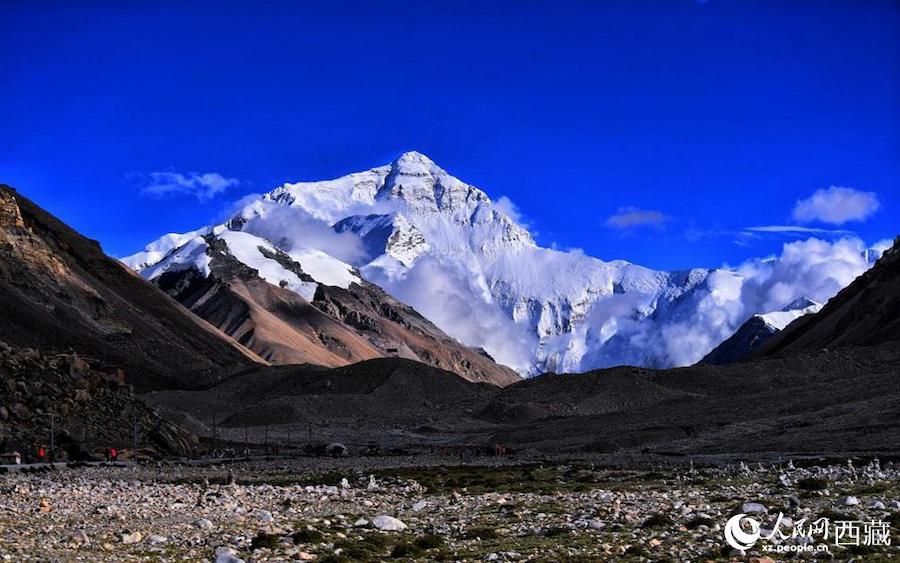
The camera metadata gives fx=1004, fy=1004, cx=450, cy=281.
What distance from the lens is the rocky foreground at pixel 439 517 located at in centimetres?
2034

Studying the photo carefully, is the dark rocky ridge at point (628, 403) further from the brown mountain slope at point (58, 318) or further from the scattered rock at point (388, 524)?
the scattered rock at point (388, 524)

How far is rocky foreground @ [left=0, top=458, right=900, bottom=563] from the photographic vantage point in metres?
20.3

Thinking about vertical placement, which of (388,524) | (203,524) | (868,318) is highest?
(868,318)

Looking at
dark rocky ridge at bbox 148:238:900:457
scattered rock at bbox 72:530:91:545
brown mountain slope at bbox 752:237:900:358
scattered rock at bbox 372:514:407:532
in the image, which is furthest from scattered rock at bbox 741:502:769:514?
brown mountain slope at bbox 752:237:900:358

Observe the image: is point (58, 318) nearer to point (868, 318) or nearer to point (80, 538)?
point (868, 318)

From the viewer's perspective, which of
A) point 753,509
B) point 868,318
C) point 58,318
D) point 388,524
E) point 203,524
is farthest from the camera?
point 868,318

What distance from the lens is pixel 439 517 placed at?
1126 inches

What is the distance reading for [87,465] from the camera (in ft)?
185

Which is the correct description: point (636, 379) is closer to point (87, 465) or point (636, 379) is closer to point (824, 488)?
point (87, 465)

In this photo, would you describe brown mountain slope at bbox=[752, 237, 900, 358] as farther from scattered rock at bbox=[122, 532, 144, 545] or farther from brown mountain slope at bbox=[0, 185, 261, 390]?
scattered rock at bbox=[122, 532, 144, 545]

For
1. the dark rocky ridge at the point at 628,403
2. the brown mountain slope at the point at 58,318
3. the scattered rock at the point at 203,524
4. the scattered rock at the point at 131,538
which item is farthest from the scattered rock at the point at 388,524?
the brown mountain slope at the point at 58,318

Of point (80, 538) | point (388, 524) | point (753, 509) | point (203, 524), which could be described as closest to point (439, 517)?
point (388, 524)

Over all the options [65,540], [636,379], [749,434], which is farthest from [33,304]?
[65,540]

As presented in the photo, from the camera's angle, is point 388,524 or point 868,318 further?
point 868,318
